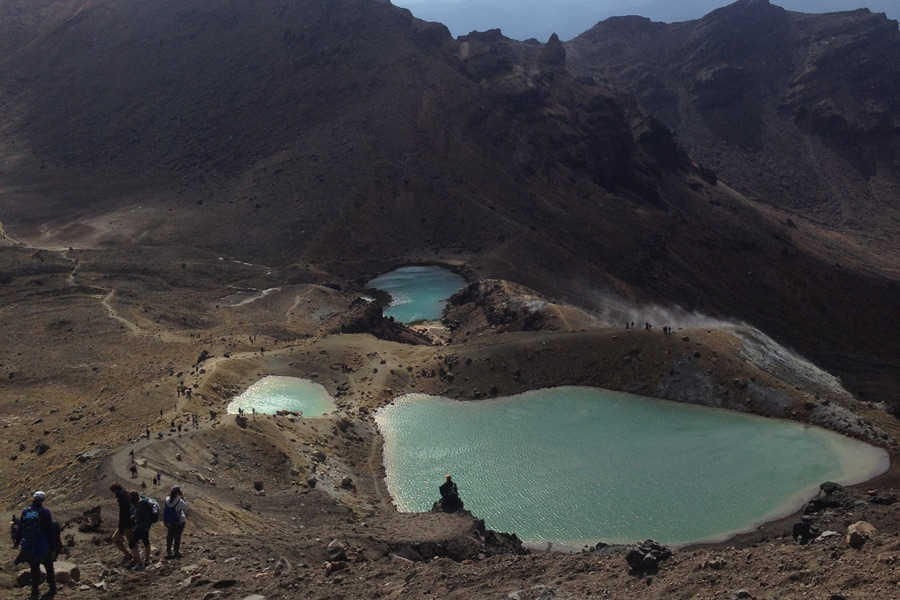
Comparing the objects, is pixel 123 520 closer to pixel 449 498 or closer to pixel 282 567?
pixel 282 567

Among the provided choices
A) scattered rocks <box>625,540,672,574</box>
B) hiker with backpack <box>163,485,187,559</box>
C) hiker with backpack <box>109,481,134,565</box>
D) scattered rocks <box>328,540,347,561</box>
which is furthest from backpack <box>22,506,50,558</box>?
scattered rocks <box>625,540,672,574</box>

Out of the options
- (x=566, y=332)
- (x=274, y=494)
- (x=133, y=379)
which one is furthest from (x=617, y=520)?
(x=133, y=379)

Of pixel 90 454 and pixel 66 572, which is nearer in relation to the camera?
pixel 66 572

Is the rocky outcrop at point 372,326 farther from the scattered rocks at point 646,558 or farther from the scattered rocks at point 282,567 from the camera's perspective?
the scattered rocks at point 646,558

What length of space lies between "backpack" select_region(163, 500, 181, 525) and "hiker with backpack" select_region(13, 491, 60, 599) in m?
3.66

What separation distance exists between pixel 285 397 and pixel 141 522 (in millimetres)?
31809

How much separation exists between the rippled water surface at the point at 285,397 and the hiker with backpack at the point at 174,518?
80.2 feet

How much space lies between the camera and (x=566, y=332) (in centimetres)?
5962

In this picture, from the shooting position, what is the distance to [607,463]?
43781 millimetres

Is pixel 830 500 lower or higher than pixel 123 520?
lower

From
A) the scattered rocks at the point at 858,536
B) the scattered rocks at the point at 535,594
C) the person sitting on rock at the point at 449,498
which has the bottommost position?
the person sitting on rock at the point at 449,498

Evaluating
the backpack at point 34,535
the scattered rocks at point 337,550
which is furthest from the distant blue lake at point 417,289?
the backpack at point 34,535

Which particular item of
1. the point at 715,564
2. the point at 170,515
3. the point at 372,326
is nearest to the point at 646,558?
the point at 715,564

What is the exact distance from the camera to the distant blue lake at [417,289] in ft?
315
